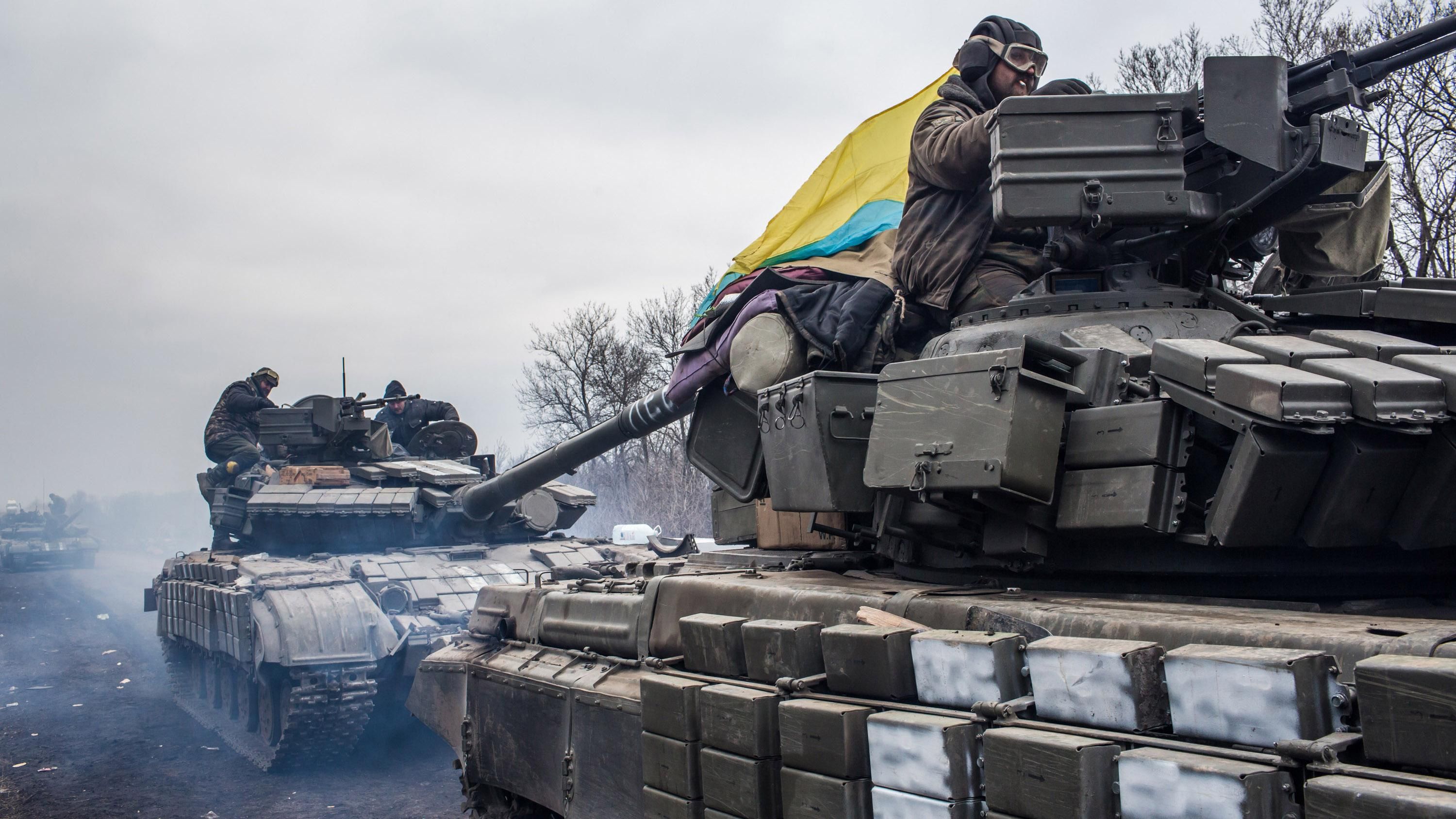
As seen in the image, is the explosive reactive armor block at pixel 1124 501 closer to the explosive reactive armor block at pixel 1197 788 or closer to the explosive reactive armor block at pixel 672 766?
the explosive reactive armor block at pixel 1197 788

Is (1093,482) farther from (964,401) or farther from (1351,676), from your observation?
(1351,676)

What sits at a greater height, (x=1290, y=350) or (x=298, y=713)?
(x=1290, y=350)

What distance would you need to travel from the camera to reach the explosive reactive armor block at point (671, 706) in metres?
4.75

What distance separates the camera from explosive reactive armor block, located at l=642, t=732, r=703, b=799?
15.6ft

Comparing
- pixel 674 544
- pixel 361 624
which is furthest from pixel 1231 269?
pixel 674 544

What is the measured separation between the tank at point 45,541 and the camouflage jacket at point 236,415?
30971 millimetres

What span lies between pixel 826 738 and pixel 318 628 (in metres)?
8.48

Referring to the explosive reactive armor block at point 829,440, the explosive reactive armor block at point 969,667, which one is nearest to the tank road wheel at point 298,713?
the explosive reactive armor block at point 829,440

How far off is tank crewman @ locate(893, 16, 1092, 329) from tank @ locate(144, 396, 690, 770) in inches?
195

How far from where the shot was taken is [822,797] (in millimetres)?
4020

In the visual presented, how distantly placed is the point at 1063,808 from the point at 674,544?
11466 millimetres

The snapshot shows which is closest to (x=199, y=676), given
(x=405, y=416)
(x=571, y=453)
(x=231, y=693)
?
(x=231, y=693)

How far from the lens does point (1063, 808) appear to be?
3.19 metres

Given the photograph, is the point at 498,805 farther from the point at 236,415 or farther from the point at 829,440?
the point at 236,415
